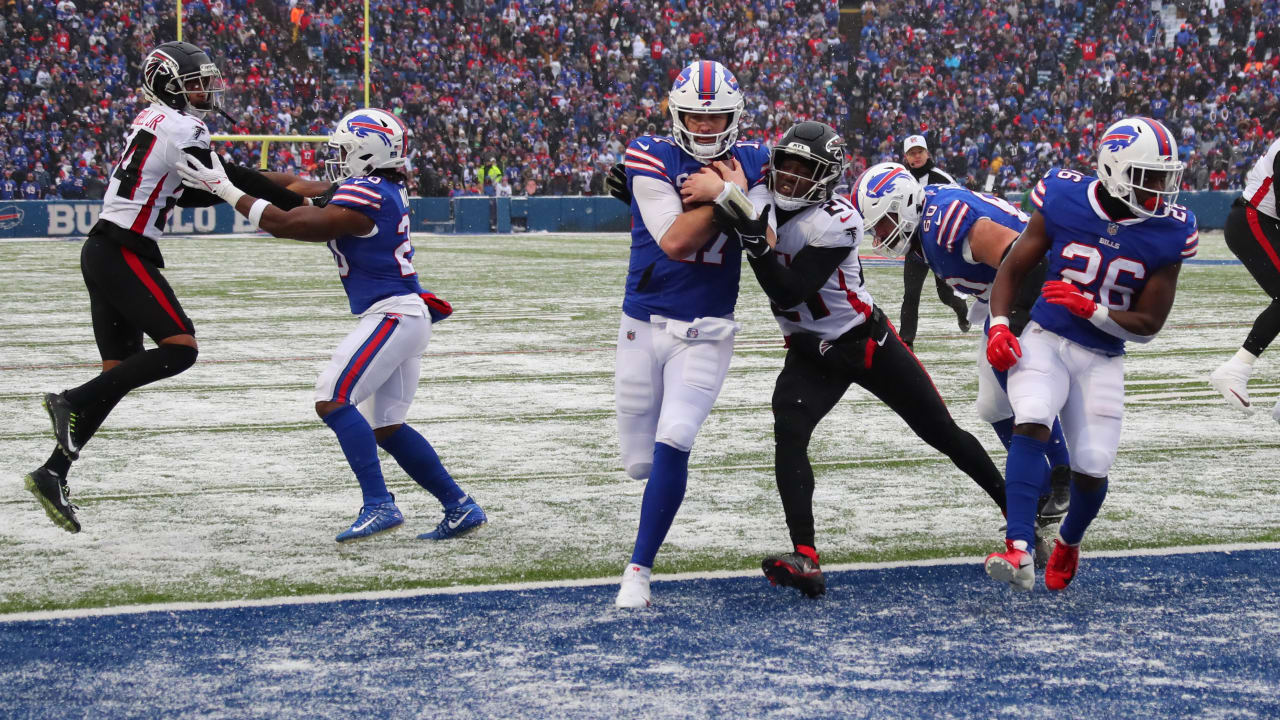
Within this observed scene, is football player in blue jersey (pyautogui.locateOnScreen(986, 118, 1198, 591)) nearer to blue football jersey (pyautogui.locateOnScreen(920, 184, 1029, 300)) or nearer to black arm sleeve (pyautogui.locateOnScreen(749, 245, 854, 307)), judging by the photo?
blue football jersey (pyautogui.locateOnScreen(920, 184, 1029, 300))

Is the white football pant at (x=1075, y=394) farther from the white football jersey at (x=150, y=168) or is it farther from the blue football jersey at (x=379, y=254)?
the white football jersey at (x=150, y=168)

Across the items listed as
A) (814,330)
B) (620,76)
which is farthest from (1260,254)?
(620,76)

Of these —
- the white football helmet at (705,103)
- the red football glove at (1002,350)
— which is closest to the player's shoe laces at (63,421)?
the white football helmet at (705,103)

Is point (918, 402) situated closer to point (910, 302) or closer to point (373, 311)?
point (373, 311)

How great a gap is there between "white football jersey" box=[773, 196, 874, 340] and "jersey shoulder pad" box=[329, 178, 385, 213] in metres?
1.45

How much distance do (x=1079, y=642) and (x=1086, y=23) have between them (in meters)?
32.9

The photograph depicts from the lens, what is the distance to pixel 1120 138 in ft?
13.9

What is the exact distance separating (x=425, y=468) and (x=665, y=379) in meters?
1.22

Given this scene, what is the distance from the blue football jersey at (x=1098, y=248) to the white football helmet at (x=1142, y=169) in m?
0.06

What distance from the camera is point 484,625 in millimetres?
3990

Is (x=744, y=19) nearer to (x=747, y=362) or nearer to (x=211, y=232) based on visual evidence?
(x=211, y=232)

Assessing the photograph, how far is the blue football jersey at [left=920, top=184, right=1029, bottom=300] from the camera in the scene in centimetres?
479

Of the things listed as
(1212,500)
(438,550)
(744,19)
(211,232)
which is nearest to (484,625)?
(438,550)

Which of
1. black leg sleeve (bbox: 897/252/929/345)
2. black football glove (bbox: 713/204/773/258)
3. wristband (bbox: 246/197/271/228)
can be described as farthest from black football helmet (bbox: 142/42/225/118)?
black leg sleeve (bbox: 897/252/929/345)
